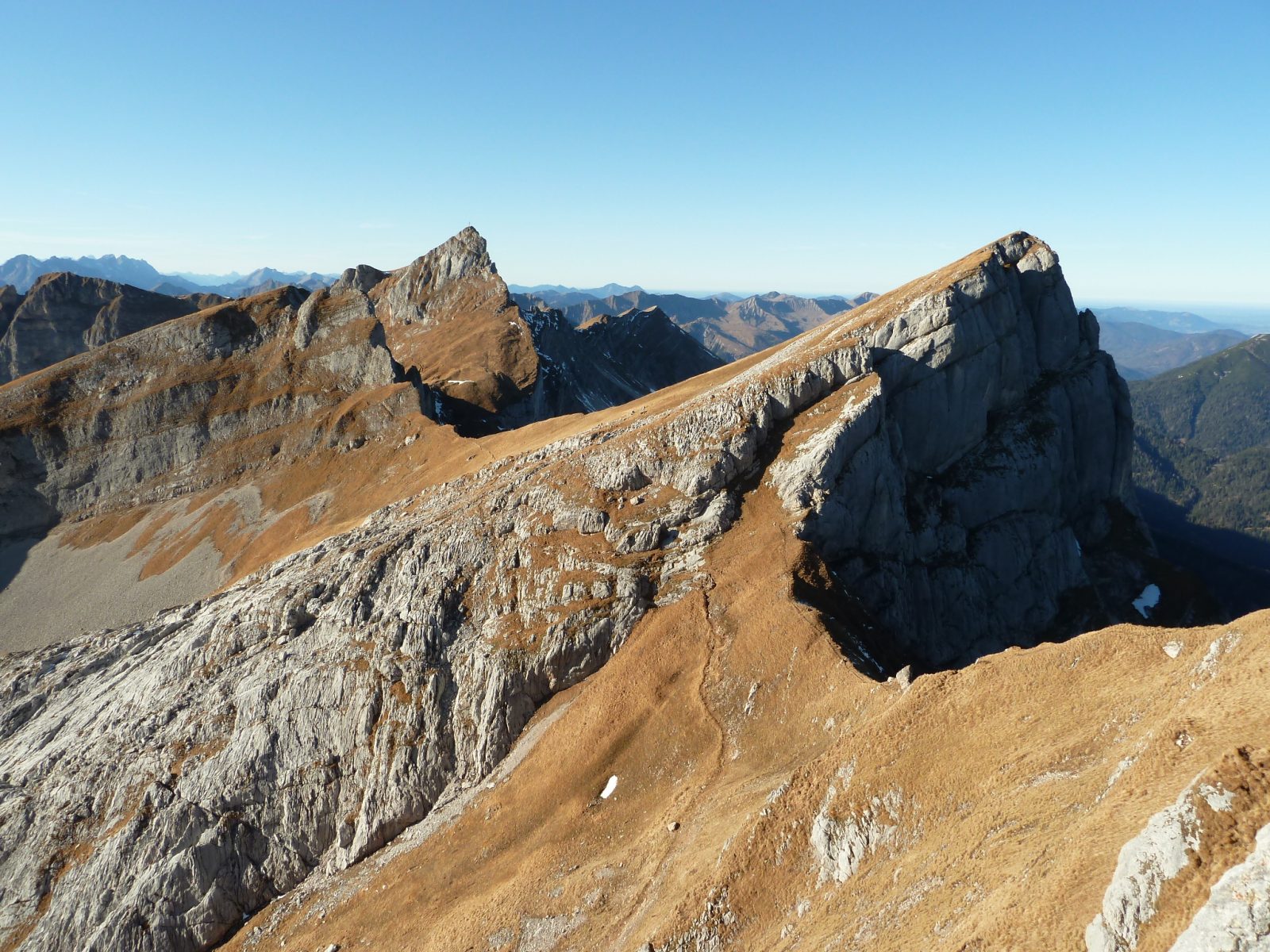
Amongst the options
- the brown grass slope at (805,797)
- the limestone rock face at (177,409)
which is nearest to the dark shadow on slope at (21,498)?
the limestone rock face at (177,409)

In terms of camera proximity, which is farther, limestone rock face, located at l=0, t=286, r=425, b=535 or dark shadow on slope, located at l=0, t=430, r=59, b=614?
limestone rock face, located at l=0, t=286, r=425, b=535

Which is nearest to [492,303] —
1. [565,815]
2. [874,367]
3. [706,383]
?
[706,383]

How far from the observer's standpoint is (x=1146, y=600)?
3398 inches

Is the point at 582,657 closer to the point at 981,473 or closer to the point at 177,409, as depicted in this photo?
the point at 981,473

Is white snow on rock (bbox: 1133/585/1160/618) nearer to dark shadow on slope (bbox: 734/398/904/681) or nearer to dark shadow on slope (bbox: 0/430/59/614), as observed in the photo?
dark shadow on slope (bbox: 734/398/904/681)

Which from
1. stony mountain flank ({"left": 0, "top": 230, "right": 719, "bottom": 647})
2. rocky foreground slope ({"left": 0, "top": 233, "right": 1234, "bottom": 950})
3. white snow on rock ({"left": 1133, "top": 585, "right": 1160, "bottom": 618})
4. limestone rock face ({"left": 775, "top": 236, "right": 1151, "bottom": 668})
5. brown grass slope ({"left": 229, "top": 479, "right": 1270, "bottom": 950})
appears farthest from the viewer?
stony mountain flank ({"left": 0, "top": 230, "right": 719, "bottom": 647})

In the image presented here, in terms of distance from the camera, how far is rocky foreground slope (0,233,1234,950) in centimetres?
4012

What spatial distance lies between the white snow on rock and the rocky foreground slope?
14.5 meters

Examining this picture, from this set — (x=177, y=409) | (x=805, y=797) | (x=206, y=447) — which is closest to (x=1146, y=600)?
(x=805, y=797)

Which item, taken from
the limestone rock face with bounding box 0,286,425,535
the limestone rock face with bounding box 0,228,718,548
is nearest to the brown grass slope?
the limestone rock face with bounding box 0,228,718,548

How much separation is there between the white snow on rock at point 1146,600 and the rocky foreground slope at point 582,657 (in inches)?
570

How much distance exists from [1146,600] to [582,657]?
265 ft

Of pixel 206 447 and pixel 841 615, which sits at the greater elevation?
pixel 206 447

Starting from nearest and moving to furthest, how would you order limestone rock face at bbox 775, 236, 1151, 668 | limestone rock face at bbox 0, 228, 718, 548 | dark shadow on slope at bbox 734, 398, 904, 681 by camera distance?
dark shadow on slope at bbox 734, 398, 904, 681 < limestone rock face at bbox 775, 236, 1151, 668 < limestone rock face at bbox 0, 228, 718, 548
